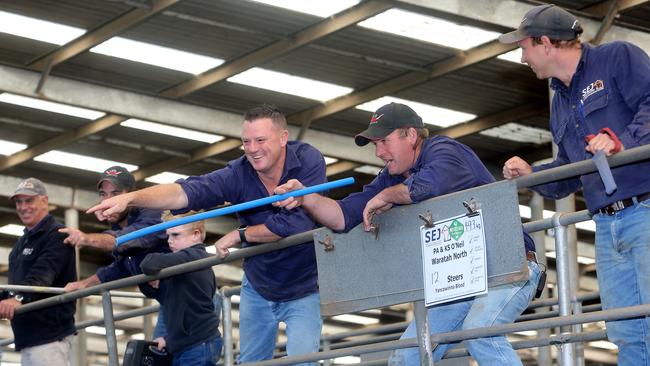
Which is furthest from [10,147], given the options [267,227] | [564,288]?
[564,288]

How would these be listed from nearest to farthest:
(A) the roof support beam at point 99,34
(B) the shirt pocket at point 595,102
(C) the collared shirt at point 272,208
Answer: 1. (B) the shirt pocket at point 595,102
2. (C) the collared shirt at point 272,208
3. (A) the roof support beam at point 99,34

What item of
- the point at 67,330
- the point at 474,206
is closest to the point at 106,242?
the point at 67,330

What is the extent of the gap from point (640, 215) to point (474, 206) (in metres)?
0.66

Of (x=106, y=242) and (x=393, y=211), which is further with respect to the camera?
(x=106, y=242)

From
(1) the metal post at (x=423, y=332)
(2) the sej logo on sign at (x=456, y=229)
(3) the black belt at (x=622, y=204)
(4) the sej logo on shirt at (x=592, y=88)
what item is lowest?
(1) the metal post at (x=423, y=332)

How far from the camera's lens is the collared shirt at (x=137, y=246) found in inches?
290

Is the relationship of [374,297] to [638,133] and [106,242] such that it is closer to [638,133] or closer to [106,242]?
[638,133]

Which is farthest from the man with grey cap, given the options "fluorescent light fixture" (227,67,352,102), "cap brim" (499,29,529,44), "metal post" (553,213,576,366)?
"fluorescent light fixture" (227,67,352,102)

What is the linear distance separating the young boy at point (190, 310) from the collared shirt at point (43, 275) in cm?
161

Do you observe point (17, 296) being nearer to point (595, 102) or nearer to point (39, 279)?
point (39, 279)

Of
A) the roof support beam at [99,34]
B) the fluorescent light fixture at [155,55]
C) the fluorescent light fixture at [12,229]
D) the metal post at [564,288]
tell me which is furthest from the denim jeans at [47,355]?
the fluorescent light fixture at [12,229]

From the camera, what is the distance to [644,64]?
188 inches

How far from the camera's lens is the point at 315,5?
1373cm

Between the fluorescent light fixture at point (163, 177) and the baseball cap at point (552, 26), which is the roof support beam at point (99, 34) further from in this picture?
the baseball cap at point (552, 26)
